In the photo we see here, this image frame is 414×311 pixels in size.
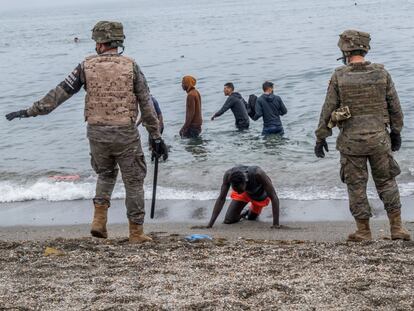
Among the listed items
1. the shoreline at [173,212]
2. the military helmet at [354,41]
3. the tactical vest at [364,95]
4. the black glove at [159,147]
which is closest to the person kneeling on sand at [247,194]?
the shoreline at [173,212]

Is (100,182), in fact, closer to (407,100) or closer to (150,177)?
(150,177)

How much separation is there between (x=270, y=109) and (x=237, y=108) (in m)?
1.37

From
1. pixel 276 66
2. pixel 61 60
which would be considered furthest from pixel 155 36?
pixel 276 66

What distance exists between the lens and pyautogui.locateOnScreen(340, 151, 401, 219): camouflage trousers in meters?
7.62

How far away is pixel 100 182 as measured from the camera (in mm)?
7891

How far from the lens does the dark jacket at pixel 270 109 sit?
53.0ft

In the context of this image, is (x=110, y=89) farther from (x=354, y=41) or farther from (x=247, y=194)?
(x=247, y=194)

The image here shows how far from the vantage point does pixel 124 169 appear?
7.63 m

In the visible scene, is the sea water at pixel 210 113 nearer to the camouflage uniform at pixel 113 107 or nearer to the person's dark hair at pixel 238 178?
the person's dark hair at pixel 238 178

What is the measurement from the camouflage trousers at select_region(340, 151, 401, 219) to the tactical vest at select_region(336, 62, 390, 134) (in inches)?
12.0

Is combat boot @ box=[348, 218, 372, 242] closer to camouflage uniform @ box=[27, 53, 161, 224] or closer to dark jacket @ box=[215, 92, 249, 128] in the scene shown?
camouflage uniform @ box=[27, 53, 161, 224]

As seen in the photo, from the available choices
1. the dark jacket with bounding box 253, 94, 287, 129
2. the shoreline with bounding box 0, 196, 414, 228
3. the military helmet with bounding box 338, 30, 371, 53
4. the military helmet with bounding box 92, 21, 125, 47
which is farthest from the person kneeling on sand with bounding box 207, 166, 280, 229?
the dark jacket with bounding box 253, 94, 287, 129

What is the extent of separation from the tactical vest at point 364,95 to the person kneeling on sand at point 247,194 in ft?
6.78

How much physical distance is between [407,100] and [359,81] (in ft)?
48.6
